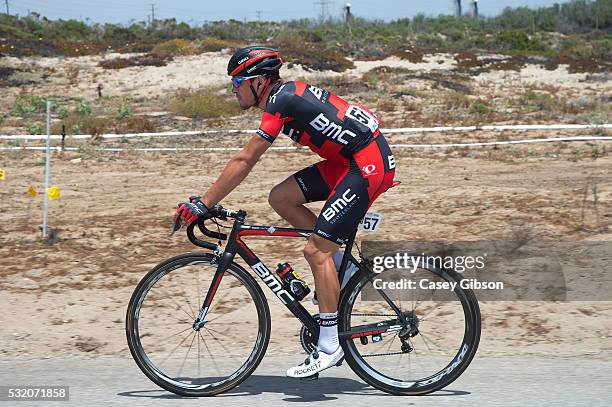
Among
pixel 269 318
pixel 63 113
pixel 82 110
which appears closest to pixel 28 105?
pixel 82 110

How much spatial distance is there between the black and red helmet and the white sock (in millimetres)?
1466

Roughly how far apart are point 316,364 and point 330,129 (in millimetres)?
1380

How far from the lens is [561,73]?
33156 millimetres

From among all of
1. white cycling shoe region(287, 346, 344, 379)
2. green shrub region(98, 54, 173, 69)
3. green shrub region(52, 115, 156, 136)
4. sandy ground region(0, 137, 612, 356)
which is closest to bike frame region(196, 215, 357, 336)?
white cycling shoe region(287, 346, 344, 379)

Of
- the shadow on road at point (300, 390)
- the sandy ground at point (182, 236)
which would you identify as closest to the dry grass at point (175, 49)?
the sandy ground at point (182, 236)

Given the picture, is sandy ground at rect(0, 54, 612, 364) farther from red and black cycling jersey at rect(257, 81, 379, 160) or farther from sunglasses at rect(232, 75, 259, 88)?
sunglasses at rect(232, 75, 259, 88)

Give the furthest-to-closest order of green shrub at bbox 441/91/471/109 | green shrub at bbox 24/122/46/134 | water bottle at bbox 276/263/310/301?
green shrub at bbox 441/91/471/109 < green shrub at bbox 24/122/46/134 < water bottle at bbox 276/263/310/301

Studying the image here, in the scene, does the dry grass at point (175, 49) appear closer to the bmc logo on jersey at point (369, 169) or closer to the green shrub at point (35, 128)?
the green shrub at point (35, 128)

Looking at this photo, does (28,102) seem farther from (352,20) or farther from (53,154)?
(352,20)

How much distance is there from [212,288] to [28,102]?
2239cm

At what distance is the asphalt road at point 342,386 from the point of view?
4.77m

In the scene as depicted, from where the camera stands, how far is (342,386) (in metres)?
5.12

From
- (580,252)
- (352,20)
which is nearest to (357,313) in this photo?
(580,252)

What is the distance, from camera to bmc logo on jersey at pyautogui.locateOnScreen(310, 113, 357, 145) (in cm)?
477
